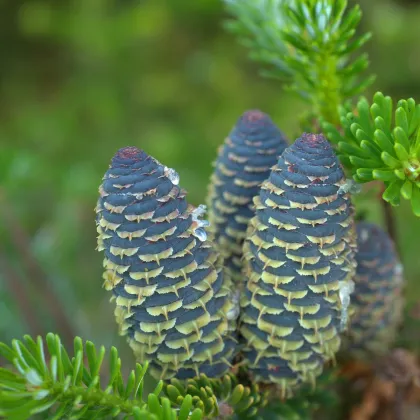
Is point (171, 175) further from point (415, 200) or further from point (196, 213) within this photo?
point (415, 200)

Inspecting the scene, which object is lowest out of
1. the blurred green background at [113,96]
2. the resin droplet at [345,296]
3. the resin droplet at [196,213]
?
the resin droplet at [345,296]

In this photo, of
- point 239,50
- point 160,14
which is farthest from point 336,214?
point 239,50

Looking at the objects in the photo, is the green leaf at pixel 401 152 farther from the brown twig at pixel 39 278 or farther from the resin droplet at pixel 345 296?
the brown twig at pixel 39 278

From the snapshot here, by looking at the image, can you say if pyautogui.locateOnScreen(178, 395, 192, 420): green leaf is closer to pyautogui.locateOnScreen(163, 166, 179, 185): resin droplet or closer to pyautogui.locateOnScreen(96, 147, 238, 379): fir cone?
pyautogui.locateOnScreen(96, 147, 238, 379): fir cone

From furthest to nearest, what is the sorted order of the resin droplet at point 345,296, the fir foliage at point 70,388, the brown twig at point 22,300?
1. the brown twig at point 22,300
2. the resin droplet at point 345,296
3. the fir foliage at point 70,388

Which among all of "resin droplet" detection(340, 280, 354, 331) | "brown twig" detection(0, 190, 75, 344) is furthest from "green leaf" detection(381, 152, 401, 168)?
"brown twig" detection(0, 190, 75, 344)

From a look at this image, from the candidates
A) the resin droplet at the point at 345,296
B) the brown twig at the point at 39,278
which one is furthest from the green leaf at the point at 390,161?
the brown twig at the point at 39,278

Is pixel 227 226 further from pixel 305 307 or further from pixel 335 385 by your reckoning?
pixel 335 385
